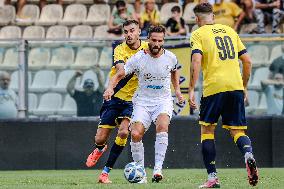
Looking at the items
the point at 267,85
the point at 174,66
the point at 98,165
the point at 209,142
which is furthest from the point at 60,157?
the point at 209,142

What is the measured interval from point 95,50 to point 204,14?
6.63 meters

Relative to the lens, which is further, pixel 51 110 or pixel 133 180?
pixel 51 110

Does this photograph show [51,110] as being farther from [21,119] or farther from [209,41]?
[209,41]

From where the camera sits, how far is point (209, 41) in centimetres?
1154

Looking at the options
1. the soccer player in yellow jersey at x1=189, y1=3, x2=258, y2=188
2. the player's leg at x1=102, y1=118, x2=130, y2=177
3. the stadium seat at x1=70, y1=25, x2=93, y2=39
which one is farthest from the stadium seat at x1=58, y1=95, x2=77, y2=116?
the soccer player in yellow jersey at x1=189, y1=3, x2=258, y2=188

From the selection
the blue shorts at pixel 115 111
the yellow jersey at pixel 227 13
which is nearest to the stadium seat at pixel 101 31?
the yellow jersey at pixel 227 13

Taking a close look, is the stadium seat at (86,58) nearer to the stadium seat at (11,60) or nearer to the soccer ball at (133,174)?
the stadium seat at (11,60)

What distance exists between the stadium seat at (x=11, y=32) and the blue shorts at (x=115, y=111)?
30.6 feet

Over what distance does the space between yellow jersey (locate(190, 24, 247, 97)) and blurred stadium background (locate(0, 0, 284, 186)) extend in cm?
608

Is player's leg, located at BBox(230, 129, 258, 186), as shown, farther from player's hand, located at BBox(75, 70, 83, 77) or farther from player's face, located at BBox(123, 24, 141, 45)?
player's hand, located at BBox(75, 70, 83, 77)

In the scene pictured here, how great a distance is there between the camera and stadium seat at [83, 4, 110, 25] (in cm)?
2284

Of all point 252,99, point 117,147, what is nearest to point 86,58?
point 252,99

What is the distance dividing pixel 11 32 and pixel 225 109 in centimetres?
1239

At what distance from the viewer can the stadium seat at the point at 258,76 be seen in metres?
17.7
